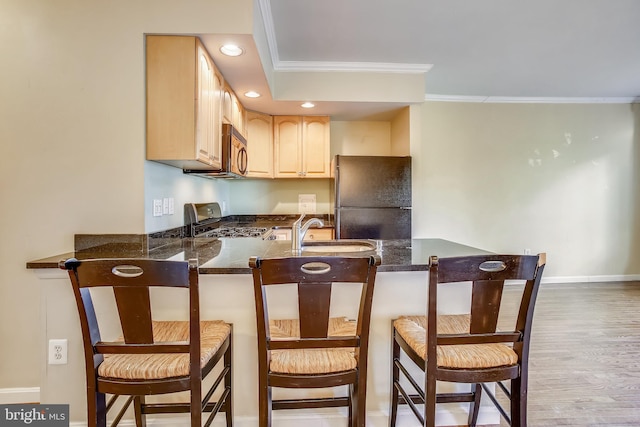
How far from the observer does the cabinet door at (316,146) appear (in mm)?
3834

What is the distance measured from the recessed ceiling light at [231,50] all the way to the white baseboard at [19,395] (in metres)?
2.33

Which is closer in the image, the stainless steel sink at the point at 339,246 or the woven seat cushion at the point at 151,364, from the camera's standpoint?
the woven seat cushion at the point at 151,364

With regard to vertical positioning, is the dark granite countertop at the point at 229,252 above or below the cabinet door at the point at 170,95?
below

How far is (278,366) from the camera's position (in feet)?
3.67

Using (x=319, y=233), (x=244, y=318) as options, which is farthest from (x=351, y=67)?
(x=244, y=318)

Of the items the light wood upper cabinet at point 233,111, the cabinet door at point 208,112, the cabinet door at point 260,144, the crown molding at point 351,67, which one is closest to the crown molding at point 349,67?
the crown molding at point 351,67

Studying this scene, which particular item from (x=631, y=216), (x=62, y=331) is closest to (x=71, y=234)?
(x=62, y=331)

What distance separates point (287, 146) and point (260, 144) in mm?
323

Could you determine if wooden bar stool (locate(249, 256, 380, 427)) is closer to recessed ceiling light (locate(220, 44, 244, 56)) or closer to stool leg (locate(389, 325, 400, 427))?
stool leg (locate(389, 325, 400, 427))

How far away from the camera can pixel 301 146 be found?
385 cm

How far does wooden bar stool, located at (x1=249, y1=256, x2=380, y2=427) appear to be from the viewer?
103 cm

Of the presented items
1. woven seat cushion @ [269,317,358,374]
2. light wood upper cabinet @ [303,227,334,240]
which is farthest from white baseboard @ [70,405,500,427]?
light wood upper cabinet @ [303,227,334,240]

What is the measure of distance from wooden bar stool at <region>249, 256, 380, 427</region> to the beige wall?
3.22 meters

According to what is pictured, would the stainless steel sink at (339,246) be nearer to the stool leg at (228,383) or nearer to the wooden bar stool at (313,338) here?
the stool leg at (228,383)
